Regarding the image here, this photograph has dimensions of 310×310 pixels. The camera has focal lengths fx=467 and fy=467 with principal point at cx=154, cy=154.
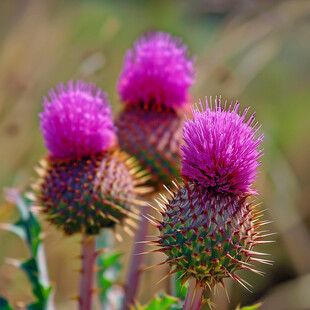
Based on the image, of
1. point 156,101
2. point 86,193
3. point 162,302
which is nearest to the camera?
point 162,302

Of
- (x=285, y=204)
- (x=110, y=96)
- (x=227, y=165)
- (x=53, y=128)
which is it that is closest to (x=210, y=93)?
(x=110, y=96)

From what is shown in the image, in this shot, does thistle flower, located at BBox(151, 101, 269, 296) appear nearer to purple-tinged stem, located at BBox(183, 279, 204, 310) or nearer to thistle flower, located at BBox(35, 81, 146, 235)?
purple-tinged stem, located at BBox(183, 279, 204, 310)

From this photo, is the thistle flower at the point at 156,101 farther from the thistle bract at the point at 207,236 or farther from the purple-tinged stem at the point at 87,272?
the thistle bract at the point at 207,236

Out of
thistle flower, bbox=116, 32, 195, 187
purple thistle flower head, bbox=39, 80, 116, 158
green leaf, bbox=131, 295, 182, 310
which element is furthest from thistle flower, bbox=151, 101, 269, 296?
thistle flower, bbox=116, 32, 195, 187

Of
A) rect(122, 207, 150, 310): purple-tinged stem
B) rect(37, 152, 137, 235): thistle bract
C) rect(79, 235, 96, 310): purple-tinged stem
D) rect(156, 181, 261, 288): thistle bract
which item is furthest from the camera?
rect(122, 207, 150, 310): purple-tinged stem

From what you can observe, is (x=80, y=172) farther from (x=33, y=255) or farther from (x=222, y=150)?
(x=222, y=150)

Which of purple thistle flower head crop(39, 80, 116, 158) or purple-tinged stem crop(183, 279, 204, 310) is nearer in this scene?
purple-tinged stem crop(183, 279, 204, 310)

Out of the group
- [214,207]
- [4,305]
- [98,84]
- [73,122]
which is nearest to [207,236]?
[214,207]

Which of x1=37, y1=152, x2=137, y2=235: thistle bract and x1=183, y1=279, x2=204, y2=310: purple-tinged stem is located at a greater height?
x1=37, y1=152, x2=137, y2=235: thistle bract
